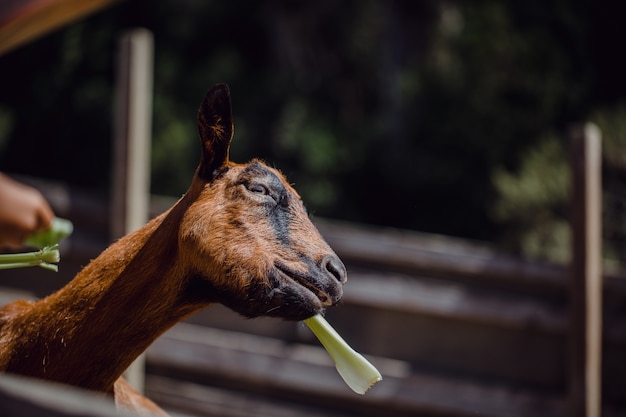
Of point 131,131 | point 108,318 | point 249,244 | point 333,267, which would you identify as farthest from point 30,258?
point 131,131

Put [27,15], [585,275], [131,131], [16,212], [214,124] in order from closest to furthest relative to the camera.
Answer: [27,15] → [16,212] → [214,124] → [585,275] → [131,131]

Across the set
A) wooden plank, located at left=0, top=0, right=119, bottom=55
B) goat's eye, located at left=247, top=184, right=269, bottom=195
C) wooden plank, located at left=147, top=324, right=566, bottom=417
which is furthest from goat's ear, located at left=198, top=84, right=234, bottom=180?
wooden plank, located at left=147, top=324, right=566, bottom=417

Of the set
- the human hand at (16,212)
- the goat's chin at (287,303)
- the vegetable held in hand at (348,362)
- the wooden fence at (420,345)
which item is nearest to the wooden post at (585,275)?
the wooden fence at (420,345)

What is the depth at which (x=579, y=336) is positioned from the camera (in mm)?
3715

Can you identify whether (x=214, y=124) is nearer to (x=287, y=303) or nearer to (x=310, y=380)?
(x=287, y=303)

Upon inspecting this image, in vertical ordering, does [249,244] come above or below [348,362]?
above

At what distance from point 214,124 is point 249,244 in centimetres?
36

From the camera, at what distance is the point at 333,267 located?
197cm

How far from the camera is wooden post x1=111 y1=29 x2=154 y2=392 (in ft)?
13.9

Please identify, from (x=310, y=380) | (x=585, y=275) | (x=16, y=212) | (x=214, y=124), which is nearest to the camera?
(x=16, y=212)

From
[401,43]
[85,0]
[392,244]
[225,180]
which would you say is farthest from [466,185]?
[85,0]

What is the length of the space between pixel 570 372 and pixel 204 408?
2.32 m

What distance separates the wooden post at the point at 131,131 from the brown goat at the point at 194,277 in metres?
2.20

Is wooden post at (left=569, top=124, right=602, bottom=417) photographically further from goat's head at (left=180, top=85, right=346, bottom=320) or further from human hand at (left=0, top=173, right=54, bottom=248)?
human hand at (left=0, top=173, right=54, bottom=248)
